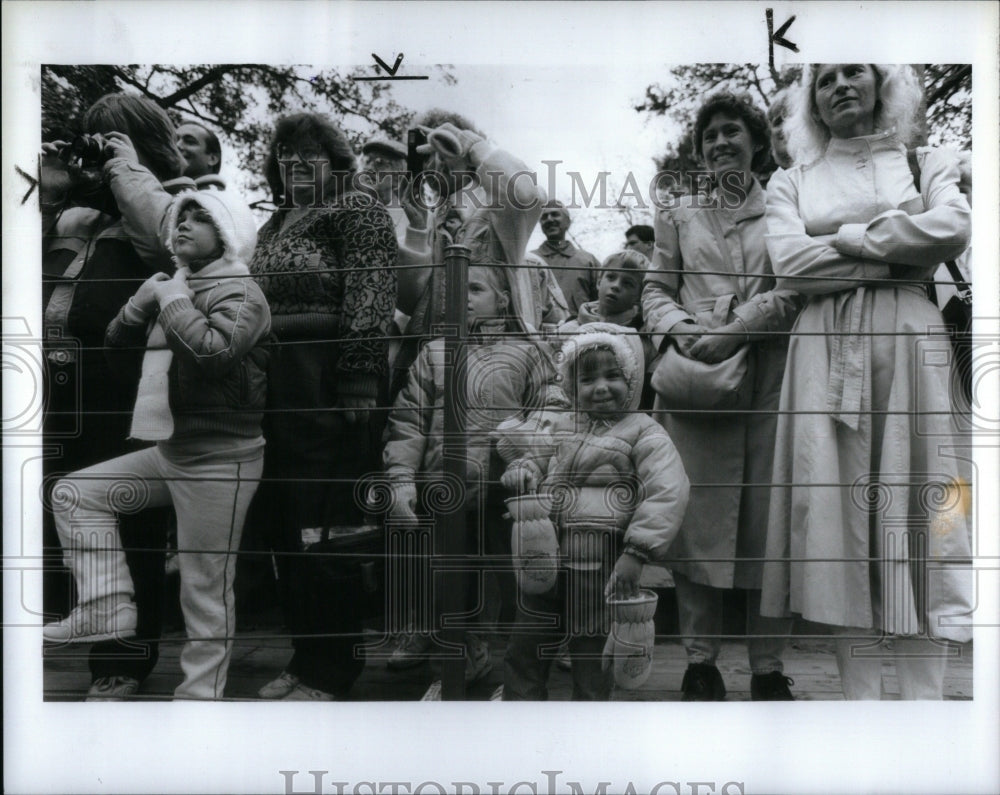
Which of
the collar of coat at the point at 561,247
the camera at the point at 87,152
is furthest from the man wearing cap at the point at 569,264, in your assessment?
the camera at the point at 87,152

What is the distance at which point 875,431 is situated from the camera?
3.55 meters

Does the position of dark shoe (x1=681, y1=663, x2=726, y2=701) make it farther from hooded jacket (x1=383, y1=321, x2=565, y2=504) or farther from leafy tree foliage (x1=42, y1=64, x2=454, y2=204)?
leafy tree foliage (x1=42, y1=64, x2=454, y2=204)

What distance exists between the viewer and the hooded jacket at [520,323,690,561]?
11.5 ft

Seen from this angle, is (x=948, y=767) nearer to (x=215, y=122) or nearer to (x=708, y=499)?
(x=708, y=499)

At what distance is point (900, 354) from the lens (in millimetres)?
3547

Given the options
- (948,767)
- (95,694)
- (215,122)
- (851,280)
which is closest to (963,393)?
(851,280)

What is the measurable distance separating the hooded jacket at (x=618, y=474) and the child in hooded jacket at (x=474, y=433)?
0.12m

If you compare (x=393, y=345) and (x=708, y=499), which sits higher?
(x=393, y=345)

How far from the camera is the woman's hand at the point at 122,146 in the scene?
3602mm

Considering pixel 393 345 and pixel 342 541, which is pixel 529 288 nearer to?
pixel 393 345

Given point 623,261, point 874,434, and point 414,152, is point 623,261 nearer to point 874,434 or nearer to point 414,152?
point 414,152

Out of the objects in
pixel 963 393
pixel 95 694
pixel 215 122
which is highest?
pixel 215 122

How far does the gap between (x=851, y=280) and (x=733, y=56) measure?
33.1 inches

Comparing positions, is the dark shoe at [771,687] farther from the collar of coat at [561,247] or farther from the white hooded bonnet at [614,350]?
the collar of coat at [561,247]
